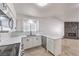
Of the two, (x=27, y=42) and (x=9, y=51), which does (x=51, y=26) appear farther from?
(x=9, y=51)

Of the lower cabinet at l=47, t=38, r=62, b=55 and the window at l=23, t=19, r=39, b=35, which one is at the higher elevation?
the window at l=23, t=19, r=39, b=35

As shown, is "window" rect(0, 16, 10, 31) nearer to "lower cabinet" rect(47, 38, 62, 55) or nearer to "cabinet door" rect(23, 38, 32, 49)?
"cabinet door" rect(23, 38, 32, 49)

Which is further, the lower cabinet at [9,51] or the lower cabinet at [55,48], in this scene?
the lower cabinet at [55,48]

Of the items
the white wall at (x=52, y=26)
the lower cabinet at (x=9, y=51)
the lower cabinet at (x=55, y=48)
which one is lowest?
the lower cabinet at (x=55, y=48)

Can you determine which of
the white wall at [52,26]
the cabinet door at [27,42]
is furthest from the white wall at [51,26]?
the cabinet door at [27,42]

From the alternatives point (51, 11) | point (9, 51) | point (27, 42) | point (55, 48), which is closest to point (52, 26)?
point (51, 11)

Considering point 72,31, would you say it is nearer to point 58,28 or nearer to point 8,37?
point 58,28

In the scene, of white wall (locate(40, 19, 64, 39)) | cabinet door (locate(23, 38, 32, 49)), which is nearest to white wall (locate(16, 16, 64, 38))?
white wall (locate(40, 19, 64, 39))

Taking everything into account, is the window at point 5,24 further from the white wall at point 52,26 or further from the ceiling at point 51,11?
the white wall at point 52,26

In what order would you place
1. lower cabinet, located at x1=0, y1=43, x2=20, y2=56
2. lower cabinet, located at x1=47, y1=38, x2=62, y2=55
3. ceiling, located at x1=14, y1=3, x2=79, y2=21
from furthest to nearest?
lower cabinet, located at x1=47, y1=38, x2=62, y2=55
ceiling, located at x1=14, y1=3, x2=79, y2=21
lower cabinet, located at x1=0, y1=43, x2=20, y2=56

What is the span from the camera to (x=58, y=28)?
114cm

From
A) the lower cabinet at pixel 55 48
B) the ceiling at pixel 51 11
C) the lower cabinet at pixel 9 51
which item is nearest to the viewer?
the lower cabinet at pixel 9 51

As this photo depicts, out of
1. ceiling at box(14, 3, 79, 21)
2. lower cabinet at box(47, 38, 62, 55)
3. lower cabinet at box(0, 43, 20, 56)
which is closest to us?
lower cabinet at box(0, 43, 20, 56)

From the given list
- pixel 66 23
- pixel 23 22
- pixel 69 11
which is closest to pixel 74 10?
pixel 69 11
